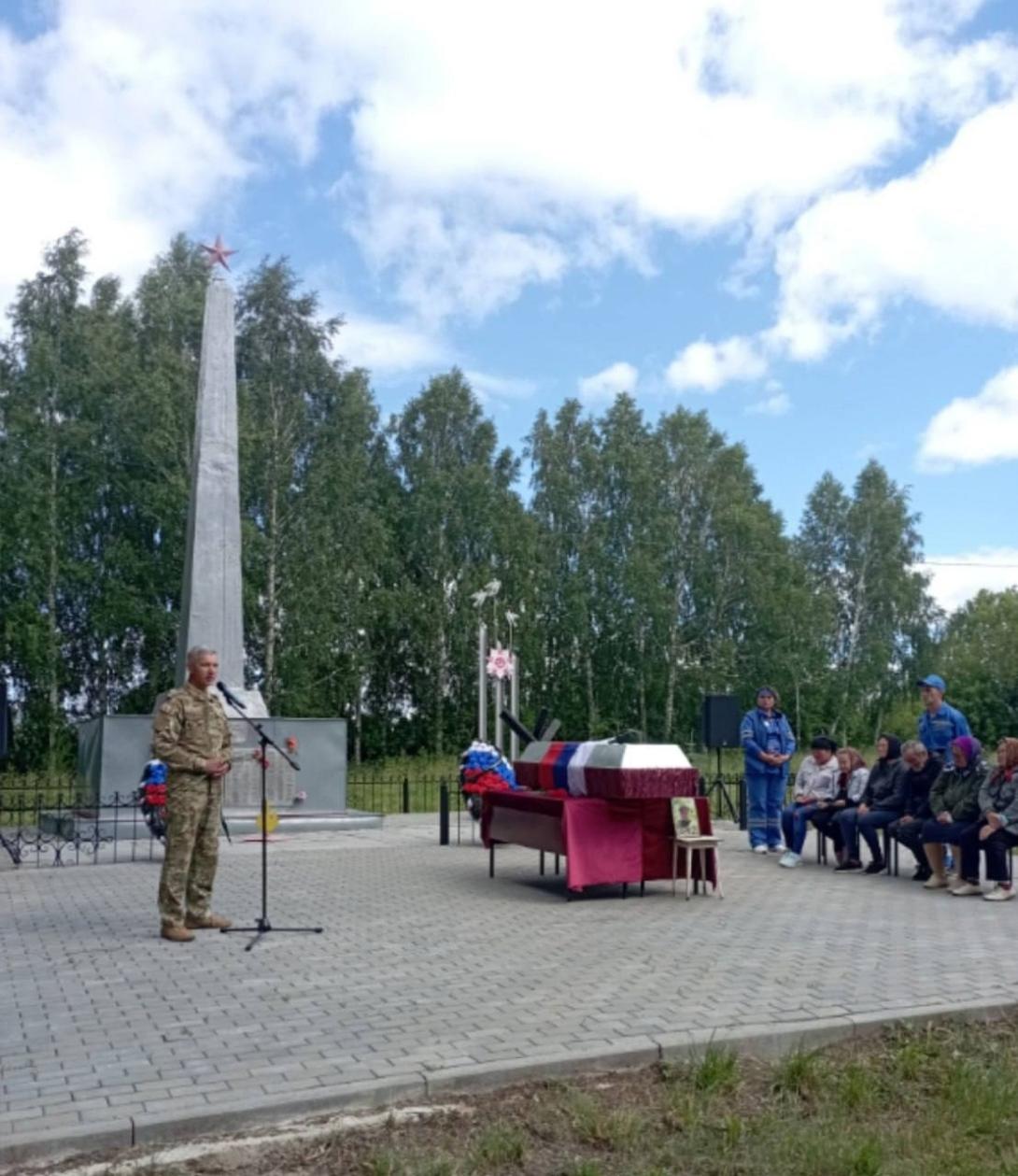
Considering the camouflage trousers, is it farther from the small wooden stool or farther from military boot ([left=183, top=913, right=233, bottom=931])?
the small wooden stool

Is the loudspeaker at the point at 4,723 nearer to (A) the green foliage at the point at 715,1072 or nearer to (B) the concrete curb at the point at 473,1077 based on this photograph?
(B) the concrete curb at the point at 473,1077

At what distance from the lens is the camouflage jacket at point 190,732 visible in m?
7.56

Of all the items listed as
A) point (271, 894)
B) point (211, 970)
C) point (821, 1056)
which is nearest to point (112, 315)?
→ point (271, 894)

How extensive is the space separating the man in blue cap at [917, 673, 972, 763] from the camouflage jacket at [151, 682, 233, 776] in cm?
622

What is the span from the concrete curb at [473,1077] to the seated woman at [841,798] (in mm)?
6063

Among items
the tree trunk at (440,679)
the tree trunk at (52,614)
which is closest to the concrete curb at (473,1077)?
the tree trunk at (52,614)

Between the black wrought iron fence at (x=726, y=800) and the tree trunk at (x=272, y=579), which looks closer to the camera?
the black wrought iron fence at (x=726, y=800)

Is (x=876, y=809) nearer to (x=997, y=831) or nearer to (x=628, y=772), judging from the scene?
(x=997, y=831)

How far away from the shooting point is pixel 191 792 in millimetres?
7598

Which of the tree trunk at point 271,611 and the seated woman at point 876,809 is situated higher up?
the tree trunk at point 271,611

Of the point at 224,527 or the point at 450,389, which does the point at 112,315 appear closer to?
the point at 450,389

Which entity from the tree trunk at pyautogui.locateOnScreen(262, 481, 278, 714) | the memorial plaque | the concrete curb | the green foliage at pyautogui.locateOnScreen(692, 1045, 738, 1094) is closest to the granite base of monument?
the memorial plaque

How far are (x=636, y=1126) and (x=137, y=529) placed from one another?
92.6 feet

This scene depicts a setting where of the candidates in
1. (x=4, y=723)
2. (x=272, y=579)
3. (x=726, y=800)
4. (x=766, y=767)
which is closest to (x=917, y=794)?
(x=766, y=767)
